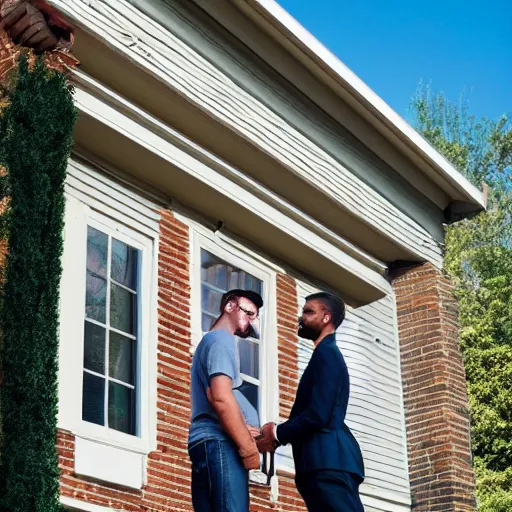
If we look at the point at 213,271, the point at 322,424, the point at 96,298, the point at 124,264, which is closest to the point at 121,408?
the point at 96,298

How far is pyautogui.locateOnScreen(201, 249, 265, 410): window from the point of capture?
38.3 feet

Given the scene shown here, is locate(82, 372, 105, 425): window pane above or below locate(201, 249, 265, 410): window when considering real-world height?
below

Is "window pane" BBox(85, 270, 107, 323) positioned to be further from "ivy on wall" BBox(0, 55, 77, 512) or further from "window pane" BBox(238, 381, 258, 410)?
"window pane" BBox(238, 381, 258, 410)

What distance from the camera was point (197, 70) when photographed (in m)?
11.3

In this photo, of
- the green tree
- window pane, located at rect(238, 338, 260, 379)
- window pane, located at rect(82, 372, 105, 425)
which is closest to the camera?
window pane, located at rect(82, 372, 105, 425)

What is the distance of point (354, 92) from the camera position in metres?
12.9

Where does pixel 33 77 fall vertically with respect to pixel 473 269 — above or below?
below

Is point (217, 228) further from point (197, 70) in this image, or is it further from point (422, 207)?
point (422, 207)

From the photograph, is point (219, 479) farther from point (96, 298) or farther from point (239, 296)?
point (96, 298)

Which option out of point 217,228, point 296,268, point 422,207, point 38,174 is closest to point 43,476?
point 38,174

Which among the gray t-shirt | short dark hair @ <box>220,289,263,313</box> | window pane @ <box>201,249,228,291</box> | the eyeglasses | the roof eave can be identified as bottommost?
the gray t-shirt

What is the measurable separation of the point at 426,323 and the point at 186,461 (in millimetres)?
4622

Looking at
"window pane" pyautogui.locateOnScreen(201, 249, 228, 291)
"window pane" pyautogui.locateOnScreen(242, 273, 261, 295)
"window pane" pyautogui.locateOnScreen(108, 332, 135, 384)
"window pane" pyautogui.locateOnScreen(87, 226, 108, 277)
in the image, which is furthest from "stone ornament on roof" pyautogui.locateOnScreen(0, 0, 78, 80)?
"window pane" pyautogui.locateOnScreen(242, 273, 261, 295)

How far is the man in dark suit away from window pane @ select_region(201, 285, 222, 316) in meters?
3.55
